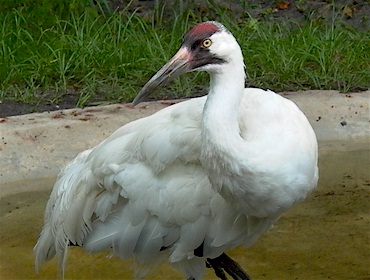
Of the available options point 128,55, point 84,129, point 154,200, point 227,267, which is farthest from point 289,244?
point 128,55

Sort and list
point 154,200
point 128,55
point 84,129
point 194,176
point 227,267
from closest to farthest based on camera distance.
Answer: point 194,176, point 154,200, point 227,267, point 84,129, point 128,55

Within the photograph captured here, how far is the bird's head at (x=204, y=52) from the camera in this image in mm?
4016

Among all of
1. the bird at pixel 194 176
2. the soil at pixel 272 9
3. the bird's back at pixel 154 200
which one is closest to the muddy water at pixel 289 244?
the bird at pixel 194 176

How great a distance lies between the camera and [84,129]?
6.55 metres

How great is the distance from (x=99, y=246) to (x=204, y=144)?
44.0 inches

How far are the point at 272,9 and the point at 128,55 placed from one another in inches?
83.7

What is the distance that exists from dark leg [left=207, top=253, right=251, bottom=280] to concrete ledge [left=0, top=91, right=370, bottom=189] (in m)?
1.51

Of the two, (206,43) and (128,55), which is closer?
(206,43)

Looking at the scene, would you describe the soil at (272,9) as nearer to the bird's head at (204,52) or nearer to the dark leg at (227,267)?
the dark leg at (227,267)

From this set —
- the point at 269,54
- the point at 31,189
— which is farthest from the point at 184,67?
the point at 269,54

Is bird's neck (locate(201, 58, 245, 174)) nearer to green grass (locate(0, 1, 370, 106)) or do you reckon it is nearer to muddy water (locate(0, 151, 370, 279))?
muddy water (locate(0, 151, 370, 279))

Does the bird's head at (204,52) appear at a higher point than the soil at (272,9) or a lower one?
higher

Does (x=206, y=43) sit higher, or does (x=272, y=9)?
(x=206, y=43)

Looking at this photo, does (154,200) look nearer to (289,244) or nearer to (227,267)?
(227,267)
